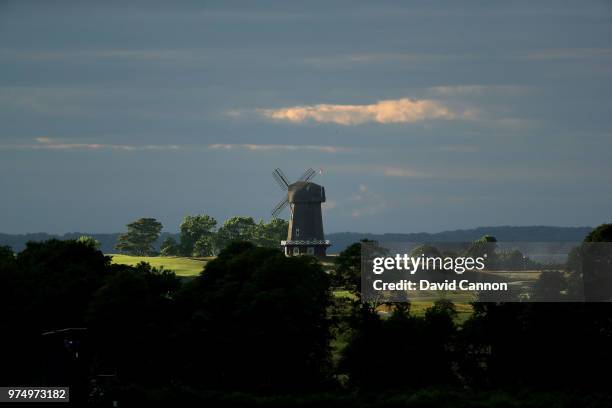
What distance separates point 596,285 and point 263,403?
1477 inches

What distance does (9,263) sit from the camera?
11112cm

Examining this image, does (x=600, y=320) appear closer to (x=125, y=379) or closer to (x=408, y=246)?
(x=125, y=379)

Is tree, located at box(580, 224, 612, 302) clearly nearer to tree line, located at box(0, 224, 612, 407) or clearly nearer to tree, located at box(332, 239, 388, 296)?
tree line, located at box(0, 224, 612, 407)

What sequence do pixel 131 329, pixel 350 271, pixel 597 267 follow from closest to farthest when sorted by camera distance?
pixel 131 329 → pixel 350 271 → pixel 597 267

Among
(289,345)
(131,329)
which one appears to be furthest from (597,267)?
(131,329)

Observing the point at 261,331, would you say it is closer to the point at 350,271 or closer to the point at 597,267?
the point at 350,271

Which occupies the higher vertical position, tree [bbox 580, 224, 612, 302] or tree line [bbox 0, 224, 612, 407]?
tree [bbox 580, 224, 612, 302]

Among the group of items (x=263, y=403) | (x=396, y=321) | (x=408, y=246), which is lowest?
(x=263, y=403)

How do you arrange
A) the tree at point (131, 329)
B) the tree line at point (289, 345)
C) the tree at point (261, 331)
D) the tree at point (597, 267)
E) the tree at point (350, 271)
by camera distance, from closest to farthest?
1. the tree line at point (289, 345)
2. the tree at point (261, 331)
3. the tree at point (131, 329)
4. the tree at point (597, 267)
5. the tree at point (350, 271)

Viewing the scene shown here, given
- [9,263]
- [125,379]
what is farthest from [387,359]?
[9,263]

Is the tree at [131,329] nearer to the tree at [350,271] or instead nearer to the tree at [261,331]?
the tree at [261,331]

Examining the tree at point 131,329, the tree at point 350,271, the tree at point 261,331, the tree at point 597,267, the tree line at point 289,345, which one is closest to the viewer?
the tree line at point 289,345

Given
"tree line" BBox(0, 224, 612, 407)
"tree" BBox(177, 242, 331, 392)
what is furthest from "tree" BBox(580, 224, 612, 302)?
"tree" BBox(177, 242, 331, 392)

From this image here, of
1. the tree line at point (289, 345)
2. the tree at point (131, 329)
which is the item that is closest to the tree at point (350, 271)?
the tree line at point (289, 345)
